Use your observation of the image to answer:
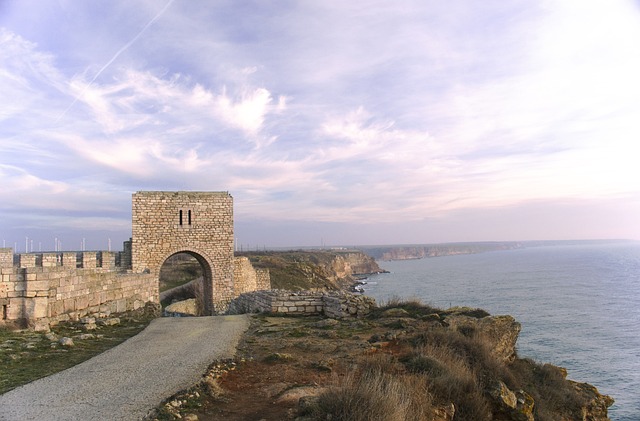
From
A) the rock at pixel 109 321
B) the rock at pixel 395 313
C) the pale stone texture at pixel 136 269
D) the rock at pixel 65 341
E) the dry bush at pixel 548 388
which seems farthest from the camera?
the rock at pixel 395 313

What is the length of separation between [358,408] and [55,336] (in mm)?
7454

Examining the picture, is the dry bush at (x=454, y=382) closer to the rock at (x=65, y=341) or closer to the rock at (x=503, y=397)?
the rock at (x=503, y=397)

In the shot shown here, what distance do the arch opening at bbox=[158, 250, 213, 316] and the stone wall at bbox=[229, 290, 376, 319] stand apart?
6895 millimetres

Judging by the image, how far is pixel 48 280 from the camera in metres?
10.2

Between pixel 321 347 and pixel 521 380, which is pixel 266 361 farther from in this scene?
pixel 521 380

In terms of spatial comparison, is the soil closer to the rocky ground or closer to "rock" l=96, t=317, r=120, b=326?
the rocky ground

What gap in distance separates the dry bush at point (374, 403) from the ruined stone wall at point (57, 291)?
25.8 ft

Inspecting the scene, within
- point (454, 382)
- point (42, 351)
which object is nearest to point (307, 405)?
point (454, 382)

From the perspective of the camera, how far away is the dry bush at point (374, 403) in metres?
4.55

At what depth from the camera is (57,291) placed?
10484 millimetres

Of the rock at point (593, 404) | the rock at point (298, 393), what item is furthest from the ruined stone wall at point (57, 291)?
the rock at point (593, 404)

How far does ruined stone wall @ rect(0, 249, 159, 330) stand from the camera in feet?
31.9

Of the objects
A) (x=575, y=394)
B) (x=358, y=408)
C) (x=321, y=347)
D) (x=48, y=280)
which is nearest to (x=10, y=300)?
(x=48, y=280)

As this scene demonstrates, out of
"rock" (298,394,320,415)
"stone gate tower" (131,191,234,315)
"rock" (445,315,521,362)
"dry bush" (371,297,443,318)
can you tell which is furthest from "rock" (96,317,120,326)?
"rock" (445,315,521,362)
